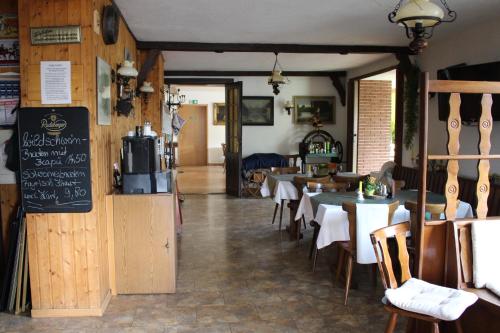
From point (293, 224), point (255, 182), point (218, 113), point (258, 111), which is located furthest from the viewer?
point (218, 113)

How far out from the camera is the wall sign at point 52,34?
3.19 metres

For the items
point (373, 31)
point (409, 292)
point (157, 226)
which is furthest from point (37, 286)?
point (373, 31)

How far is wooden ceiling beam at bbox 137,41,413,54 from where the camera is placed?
5938 millimetres

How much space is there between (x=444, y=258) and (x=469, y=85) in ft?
3.18

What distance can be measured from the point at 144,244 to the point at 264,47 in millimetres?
3388

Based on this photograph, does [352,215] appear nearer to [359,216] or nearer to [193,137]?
[359,216]

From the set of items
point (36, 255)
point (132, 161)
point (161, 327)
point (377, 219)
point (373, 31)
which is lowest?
point (161, 327)

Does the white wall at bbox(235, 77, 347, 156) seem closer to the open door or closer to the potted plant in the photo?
the open door

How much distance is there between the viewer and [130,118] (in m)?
5.32

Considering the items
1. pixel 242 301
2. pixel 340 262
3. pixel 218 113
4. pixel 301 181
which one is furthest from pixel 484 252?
pixel 218 113

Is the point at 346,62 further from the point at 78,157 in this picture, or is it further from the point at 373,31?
the point at 78,157

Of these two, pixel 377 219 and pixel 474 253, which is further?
pixel 377 219

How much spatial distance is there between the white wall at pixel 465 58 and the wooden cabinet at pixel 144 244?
3619 millimetres

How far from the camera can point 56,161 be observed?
3.29m
